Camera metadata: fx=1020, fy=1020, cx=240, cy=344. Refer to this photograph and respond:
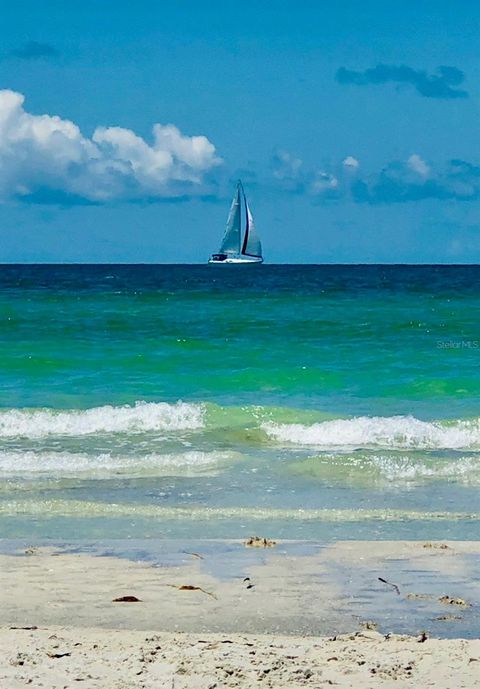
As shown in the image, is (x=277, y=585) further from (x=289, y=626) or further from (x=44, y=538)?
(x=44, y=538)

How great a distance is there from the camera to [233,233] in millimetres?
96625

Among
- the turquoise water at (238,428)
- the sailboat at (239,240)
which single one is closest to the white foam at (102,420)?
the turquoise water at (238,428)

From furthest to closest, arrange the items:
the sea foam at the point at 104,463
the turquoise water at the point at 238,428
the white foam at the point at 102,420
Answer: the white foam at the point at 102,420 → the sea foam at the point at 104,463 → the turquoise water at the point at 238,428

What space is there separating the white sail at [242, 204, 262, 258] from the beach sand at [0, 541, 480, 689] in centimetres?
8730

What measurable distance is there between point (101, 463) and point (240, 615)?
6.16 metres

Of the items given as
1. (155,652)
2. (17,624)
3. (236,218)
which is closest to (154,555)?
(17,624)

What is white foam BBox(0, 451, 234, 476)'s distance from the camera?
476 inches

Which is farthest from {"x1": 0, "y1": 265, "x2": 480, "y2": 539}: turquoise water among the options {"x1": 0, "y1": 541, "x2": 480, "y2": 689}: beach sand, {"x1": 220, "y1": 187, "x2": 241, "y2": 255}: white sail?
{"x1": 220, "y1": 187, "x2": 241, "y2": 255}: white sail

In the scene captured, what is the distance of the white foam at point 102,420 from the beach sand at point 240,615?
291 inches

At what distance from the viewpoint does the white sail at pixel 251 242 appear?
315 ft

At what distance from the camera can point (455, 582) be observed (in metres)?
7.38

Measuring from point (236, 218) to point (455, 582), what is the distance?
88.6 meters

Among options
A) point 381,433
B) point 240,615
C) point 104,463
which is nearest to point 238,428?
point 381,433

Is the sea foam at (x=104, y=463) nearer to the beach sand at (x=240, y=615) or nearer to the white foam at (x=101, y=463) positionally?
the white foam at (x=101, y=463)
